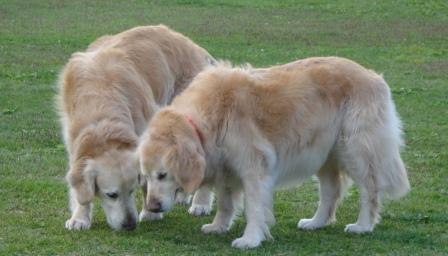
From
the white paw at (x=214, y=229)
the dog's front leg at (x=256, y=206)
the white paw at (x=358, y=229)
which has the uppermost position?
the dog's front leg at (x=256, y=206)

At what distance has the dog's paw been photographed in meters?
8.16

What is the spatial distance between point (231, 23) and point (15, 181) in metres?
16.6

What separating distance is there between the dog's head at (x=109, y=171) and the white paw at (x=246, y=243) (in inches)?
39.7

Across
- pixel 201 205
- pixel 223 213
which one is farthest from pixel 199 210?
pixel 223 213

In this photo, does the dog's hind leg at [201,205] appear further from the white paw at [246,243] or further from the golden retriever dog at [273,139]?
the white paw at [246,243]

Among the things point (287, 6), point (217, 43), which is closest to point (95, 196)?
point (217, 43)

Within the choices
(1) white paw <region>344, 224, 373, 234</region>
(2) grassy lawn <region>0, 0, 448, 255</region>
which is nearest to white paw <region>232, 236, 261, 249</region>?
(2) grassy lawn <region>0, 0, 448, 255</region>

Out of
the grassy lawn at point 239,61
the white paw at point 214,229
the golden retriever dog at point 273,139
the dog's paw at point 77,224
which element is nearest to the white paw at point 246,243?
the golden retriever dog at point 273,139

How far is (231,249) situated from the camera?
24.6ft

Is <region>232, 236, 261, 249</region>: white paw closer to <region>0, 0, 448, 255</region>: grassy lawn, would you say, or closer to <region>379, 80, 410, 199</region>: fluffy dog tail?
<region>0, 0, 448, 255</region>: grassy lawn

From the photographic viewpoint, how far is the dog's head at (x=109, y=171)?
308 inches

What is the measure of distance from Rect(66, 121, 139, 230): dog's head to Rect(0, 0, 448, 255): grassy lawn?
8.3 inches

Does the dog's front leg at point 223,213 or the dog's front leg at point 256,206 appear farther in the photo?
the dog's front leg at point 223,213

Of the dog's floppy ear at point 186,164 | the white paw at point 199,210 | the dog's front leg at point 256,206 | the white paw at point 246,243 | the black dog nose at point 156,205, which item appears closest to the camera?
the dog's floppy ear at point 186,164
